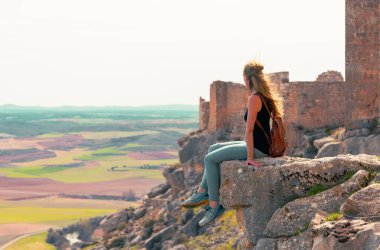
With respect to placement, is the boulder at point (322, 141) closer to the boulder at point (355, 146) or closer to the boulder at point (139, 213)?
the boulder at point (355, 146)

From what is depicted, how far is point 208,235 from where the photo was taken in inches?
1547

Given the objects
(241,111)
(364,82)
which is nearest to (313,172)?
(364,82)

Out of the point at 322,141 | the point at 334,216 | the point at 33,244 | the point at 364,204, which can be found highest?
the point at 364,204

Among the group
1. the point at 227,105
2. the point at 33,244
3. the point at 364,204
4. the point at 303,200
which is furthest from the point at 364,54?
the point at 33,244

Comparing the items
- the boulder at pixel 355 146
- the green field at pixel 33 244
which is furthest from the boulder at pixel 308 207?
the green field at pixel 33 244

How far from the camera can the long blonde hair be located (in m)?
→ 13.2

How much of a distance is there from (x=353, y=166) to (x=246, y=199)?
1980 mm

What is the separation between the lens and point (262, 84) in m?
13.2

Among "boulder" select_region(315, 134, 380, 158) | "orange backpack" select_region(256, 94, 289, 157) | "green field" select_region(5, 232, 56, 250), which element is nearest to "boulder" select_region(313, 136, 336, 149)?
"boulder" select_region(315, 134, 380, 158)

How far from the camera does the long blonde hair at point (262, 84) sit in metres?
13.2

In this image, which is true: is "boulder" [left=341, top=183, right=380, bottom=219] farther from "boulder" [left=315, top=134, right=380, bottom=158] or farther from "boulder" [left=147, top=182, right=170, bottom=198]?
"boulder" [left=147, top=182, right=170, bottom=198]

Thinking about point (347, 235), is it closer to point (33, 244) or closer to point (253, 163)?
point (253, 163)

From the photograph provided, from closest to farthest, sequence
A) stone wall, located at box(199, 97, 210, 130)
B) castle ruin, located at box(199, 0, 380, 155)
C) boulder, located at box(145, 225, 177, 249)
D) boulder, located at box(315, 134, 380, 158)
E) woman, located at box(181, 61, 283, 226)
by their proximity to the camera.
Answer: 1. woman, located at box(181, 61, 283, 226)
2. boulder, located at box(315, 134, 380, 158)
3. castle ruin, located at box(199, 0, 380, 155)
4. boulder, located at box(145, 225, 177, 249)
5. stone wall, located at box(199, 97, 210, 130)

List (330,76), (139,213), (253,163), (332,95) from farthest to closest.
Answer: (139,213)
(330,76)
(332,95)
(253,163)
